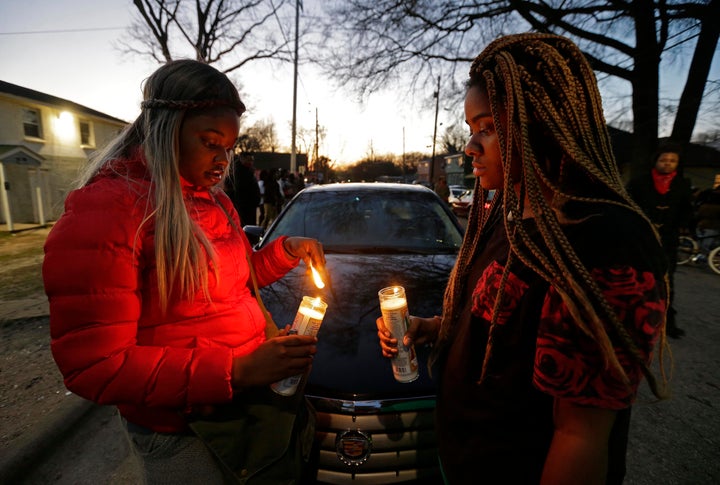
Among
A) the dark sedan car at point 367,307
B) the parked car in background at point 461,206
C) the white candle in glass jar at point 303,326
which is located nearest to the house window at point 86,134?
the parked car in background at point 461,206

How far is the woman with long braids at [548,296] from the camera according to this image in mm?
746

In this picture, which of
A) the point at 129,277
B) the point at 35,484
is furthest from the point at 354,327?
Answer: the point at 35,484

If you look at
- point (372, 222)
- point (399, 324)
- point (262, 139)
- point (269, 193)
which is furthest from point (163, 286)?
point (262, 139)

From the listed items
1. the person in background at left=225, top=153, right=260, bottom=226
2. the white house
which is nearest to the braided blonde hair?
the person in background at left=225, top=153, right=260, bottom=226

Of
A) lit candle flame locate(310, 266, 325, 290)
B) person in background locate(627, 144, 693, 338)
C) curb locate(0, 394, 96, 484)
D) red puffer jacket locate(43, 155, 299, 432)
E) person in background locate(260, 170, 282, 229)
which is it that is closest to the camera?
red puffer jacket locate(43, 155, 299, 432)

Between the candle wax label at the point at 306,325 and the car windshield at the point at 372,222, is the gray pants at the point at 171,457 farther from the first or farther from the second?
the car windshield at the point at 372,222

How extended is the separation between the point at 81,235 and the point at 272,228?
2481mm

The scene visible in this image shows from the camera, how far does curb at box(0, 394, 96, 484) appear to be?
2.08 meters

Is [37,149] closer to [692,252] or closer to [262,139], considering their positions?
Result: [692,252]

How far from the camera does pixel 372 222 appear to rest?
331 centimetres

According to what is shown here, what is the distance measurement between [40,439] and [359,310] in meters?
2.22

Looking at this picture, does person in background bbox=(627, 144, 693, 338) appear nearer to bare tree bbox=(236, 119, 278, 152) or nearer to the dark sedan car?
the dark sedan car

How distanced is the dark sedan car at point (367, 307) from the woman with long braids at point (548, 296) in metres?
0.46

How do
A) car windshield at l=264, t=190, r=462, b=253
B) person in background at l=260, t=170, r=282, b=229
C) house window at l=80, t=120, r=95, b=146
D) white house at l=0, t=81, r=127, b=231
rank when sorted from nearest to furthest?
car windshield at l=264, t=190, r=462, b=253 < person in background at l=260, t=170, r=282, b=229 < white house at l=0, t=81, r=127, b=231 < house window at l=80, t=120, r=95, b=146
